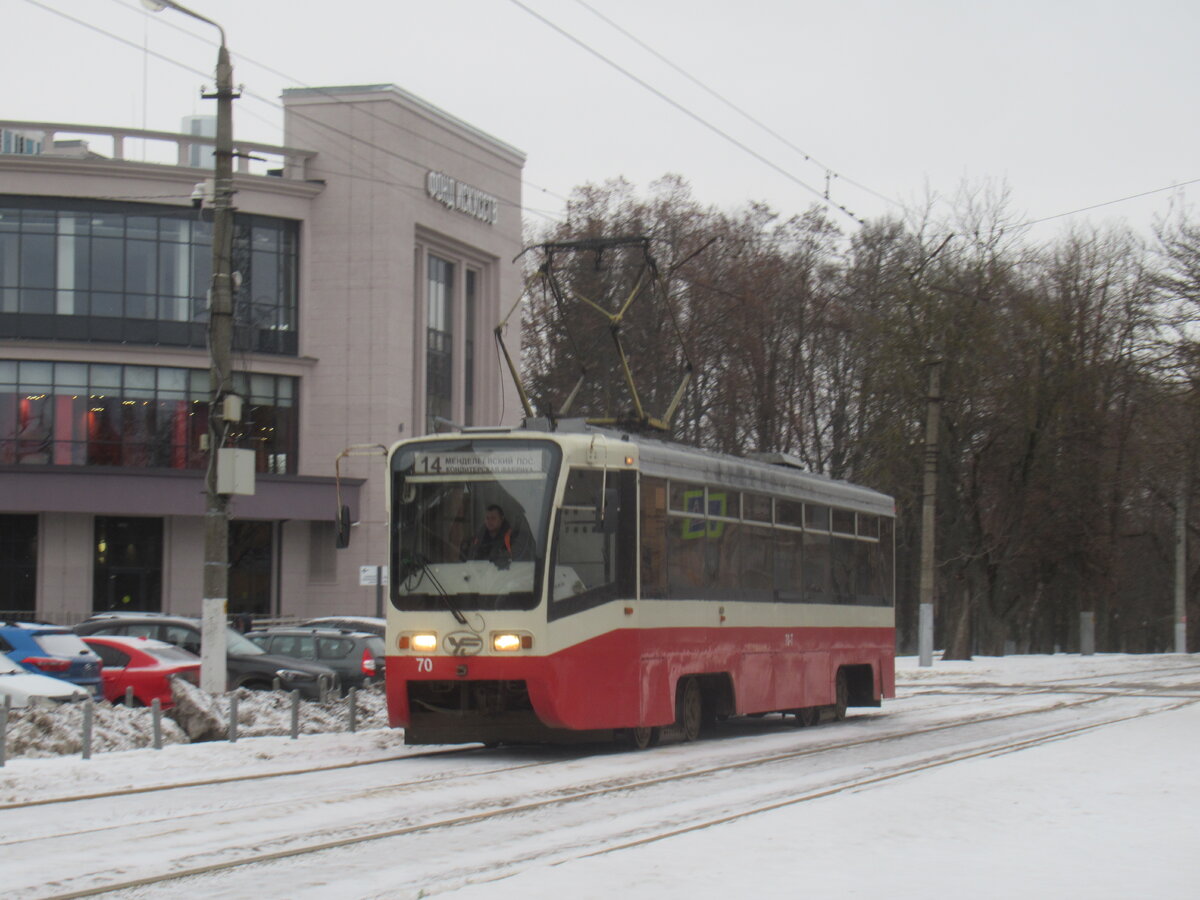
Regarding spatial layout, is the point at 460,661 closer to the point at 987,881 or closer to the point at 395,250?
the point at 987,881

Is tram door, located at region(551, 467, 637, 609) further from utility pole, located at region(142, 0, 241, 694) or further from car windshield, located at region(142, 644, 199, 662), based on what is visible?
car windshield, located at region(142, 644, 199, 662)

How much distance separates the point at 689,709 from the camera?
17.8m

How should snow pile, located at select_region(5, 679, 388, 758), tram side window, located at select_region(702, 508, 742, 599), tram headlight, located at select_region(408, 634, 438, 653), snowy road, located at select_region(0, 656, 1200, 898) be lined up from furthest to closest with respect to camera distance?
tram side window, located at select_region(702, 508, 742, 599), snow pile, located at select_region(5, 679, 388, 758), tram headlight, located at select_region(408, 634, 438, 653), snowy road, located at select_region(0, 656, 1200, 898)

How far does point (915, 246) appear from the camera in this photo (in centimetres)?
5006

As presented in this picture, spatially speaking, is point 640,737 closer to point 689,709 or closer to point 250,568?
point 689,709

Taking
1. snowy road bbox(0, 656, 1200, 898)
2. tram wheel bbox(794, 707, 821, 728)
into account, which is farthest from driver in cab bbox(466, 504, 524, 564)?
tram wheel bbox(794, 707, 821, 728)

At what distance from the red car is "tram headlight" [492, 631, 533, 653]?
26.3ft

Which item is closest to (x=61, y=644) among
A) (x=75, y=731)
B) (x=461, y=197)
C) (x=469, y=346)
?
(x=75, y=731)

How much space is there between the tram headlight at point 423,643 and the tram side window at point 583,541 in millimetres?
1247

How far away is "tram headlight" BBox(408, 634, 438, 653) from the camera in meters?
15.4

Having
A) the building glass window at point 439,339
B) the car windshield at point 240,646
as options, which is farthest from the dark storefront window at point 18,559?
the car windshield at point 240,646

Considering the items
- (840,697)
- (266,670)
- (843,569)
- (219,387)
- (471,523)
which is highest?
(219,387)

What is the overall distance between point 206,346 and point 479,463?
3594 centimetres

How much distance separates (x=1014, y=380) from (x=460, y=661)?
121 ft
